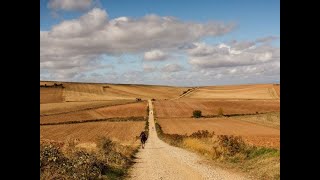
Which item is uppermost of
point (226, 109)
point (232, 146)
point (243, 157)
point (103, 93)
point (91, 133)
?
point (103, 93)

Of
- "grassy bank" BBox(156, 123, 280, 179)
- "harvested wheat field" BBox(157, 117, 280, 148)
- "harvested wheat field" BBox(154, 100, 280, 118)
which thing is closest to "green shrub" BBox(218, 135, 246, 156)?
"grassy bank" BBox(156, 123, 280, 179)

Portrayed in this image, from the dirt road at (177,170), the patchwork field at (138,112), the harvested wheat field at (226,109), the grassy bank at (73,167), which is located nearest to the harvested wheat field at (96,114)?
the patchwork field at (138,112)

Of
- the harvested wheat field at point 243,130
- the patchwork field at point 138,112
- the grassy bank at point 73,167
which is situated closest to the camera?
the grassy bank at point 73,167

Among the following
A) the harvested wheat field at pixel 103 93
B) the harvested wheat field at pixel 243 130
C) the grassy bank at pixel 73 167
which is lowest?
the harvested wheat field at pixel 243 130

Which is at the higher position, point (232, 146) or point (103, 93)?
point (103, 93)

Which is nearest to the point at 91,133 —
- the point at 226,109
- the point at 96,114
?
the point at 96,114

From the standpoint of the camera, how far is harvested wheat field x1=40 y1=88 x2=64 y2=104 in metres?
133

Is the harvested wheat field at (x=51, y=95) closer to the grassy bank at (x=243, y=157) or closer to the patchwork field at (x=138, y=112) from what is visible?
the patchwork field at (x=138, y=112)

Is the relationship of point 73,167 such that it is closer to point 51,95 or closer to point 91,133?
point 91,133

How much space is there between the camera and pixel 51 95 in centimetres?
14275

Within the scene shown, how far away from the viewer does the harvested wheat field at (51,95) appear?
132975 mm
